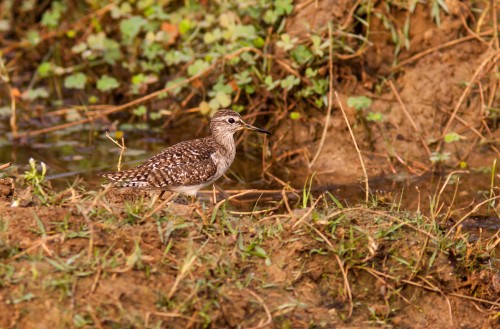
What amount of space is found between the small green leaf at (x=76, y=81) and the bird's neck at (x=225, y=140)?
3391 millimetres

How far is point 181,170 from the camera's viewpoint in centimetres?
830

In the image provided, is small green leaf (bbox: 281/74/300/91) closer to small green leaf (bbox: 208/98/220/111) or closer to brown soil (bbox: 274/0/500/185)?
brown soil (bbox: 274/0/500/185)

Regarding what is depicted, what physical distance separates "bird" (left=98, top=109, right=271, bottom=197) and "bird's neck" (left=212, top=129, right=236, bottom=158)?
3cm

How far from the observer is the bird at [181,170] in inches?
320

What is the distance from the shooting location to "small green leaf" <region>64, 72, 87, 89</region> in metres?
12.1

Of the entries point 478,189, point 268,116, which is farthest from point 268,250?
point 268,116

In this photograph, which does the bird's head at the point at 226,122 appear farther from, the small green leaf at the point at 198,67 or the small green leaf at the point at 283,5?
the small green leaf at the point at 283,5

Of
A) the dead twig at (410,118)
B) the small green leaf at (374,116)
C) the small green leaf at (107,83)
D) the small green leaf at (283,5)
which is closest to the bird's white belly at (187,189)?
the small green leaf at (374,116)

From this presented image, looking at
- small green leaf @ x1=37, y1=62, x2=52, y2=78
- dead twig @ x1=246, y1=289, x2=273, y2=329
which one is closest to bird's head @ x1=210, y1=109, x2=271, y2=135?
dead twig @ x1=246, y1=289, x2=273, y2=329

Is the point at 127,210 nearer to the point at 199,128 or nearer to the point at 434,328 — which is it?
the point at 434,328

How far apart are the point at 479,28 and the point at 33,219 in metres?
6.55

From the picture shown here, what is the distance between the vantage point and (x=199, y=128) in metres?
11.6

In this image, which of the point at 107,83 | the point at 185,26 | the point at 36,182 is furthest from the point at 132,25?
the point at 36,182

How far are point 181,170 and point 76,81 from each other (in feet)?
14.4
